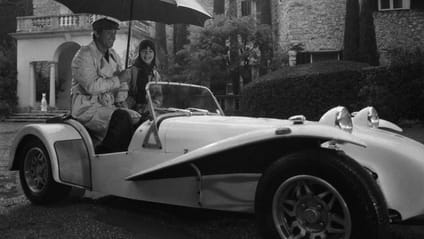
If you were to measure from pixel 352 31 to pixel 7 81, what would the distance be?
65.6 ft

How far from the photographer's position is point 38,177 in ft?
15.8

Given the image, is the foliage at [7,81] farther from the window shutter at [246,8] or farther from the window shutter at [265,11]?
the window shutter at [265,11]

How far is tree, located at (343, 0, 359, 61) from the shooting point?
1947 cm

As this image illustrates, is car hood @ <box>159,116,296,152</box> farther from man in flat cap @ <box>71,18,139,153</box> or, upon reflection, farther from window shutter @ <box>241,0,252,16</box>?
window shutter @ <box>241,0,252,16</box>

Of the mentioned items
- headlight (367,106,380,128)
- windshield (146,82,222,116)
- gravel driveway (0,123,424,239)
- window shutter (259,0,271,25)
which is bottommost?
gravel driveway (0,123,424,239)

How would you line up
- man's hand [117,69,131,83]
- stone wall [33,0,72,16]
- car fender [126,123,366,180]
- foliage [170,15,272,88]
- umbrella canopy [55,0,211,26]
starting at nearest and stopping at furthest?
car fender [126,123,366,180] < man's hand [117,69,131,83] < umbrella canopy [55,0,211,26] < foliage [170,15,272,88] < stone wall [33,0,72,16]

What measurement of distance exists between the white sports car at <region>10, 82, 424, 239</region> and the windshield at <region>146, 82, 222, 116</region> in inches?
0.5

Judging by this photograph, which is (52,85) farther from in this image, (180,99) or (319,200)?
(319,200)

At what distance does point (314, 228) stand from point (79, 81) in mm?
3003

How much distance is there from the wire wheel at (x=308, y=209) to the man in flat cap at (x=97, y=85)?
6.85 ft

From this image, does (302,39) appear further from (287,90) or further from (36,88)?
(36,88)

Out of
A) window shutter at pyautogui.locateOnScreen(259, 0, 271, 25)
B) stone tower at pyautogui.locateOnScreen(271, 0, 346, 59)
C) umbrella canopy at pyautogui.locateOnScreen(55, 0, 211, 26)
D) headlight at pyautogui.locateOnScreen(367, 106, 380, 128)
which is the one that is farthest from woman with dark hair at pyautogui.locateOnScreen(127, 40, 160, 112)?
window shutter at pyautogui.locateOnScreen(259, 0, 271, 25)

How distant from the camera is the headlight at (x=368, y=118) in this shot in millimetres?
3994

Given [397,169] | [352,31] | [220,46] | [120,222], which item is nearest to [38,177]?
[120,222]
